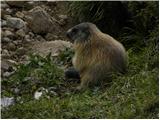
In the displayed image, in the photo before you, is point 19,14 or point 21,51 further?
point 19,14

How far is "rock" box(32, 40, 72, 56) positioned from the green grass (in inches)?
42.1

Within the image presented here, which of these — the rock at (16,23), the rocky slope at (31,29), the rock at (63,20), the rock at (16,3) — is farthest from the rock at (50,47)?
the rock at (16,3)

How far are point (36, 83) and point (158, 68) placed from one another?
62.9 inches

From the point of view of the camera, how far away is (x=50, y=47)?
10.1m

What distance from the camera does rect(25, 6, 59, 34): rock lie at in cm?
1075

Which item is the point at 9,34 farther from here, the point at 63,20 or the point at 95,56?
the point at 95,56

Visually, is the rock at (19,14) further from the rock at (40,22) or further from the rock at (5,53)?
the rock at (5,53)

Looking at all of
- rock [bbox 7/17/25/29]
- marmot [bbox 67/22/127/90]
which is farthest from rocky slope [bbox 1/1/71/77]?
marmot [bbox 67/22/127/90]

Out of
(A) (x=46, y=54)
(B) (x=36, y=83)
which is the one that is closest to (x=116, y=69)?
(B) (x=36, y=83)

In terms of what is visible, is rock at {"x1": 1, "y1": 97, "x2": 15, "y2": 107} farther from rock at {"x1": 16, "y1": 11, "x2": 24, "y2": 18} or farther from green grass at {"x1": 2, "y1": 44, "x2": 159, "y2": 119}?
rock at {"x1": 16, "y1": 11, "x2": 24, "y2": 18}

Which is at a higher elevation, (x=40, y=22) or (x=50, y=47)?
(x=40, y=22)

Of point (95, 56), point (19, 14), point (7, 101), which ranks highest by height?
point (19, 14)

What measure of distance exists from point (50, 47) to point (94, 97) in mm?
2622

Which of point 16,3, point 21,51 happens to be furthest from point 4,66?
point 16,3
